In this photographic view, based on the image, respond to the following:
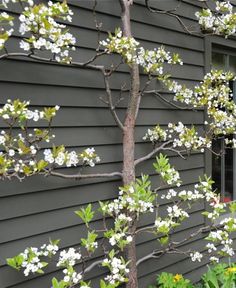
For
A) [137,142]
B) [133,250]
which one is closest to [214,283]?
[133,250]

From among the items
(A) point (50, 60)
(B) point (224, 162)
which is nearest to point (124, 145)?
(A) point (50, 60)

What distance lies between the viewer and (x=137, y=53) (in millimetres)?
3213

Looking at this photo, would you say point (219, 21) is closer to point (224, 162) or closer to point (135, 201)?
point (224, 162)

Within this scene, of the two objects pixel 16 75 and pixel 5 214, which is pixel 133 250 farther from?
pixel 16 75

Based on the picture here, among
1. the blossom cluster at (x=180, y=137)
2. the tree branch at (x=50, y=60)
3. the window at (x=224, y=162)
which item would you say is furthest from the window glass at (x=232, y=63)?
the tree branch at (x=50, y=60)

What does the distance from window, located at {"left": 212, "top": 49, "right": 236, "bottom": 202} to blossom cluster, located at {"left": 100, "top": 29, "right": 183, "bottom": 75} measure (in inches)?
42.8

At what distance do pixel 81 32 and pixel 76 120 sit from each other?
0.60m

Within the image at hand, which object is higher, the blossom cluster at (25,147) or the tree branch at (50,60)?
the tree branch at (50,60)

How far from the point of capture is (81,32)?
2.90 metres

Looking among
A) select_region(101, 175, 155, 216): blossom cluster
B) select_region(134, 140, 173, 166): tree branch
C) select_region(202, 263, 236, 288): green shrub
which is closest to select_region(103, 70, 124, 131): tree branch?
select_region(134, 140, 173, 166): tree branch

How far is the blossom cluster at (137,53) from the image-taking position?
2730mm

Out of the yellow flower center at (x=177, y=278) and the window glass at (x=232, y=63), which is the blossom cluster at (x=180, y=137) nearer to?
the yellow flower center at (x=177, y=278)

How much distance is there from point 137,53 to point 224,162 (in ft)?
6.40

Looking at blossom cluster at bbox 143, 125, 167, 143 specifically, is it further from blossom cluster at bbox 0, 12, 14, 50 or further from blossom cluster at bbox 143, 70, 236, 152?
blossom cluster at bbox 0, 12, 14, 50
